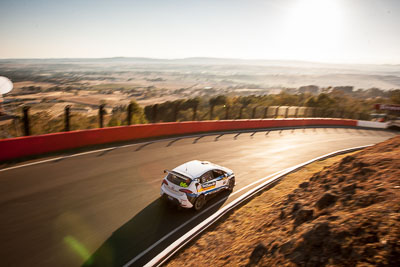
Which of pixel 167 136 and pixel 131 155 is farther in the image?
pixel 167 136

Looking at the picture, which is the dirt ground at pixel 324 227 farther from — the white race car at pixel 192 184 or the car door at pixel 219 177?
the car door at pixel 219 177

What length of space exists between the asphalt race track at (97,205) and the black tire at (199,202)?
268mm

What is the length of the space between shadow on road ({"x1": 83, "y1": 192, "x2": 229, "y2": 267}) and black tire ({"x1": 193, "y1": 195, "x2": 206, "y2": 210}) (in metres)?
0.20

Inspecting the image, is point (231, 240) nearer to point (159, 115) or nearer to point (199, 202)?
point (199, 202)

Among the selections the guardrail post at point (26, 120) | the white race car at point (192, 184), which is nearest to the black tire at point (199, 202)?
the white race car at point (192, 184)

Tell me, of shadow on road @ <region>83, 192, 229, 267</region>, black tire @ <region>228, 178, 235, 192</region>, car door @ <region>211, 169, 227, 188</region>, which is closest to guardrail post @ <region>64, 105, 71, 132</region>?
shadow on road @ <region>83, 192, 229, 267</region>

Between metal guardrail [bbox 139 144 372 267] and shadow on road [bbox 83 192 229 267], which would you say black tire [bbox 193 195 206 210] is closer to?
shadow on road [bbox 83 192 229 267]

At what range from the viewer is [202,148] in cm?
1550

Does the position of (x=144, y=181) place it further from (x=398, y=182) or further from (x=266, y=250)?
(x=398, y=182)

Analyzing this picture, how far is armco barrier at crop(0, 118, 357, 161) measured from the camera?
37.6ft

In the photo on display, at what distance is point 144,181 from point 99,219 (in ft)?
9.25

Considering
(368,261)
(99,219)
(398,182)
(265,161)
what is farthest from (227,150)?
(368,261)

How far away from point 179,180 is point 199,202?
102 centimetres

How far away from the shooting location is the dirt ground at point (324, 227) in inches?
150
